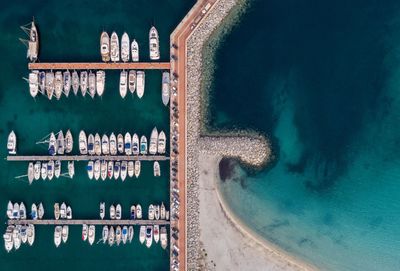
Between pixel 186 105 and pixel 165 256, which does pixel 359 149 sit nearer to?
pixel 186 105

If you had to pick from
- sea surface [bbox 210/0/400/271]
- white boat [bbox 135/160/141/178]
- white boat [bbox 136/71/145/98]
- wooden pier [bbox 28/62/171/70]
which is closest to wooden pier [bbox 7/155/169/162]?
white boat [bbox 135/160/141/178]

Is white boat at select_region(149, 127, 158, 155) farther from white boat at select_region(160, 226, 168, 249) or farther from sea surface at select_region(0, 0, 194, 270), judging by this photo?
white boat at select_region(160, 226, 168, 249)

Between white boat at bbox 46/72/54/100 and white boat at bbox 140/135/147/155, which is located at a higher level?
white boat at bbox 46/72/54/100

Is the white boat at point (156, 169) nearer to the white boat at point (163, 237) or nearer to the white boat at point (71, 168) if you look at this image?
the white boat at point (163, 237)

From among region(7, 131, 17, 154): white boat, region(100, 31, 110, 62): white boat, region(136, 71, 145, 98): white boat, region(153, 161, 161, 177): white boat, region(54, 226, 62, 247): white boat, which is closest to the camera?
region(100, 31, 110, 62): white boat

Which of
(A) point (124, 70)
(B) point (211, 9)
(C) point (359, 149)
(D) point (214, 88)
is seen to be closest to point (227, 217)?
(D) point (214, 88)

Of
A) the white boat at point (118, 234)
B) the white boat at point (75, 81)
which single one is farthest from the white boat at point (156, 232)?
the white boat at point (75, 81)
